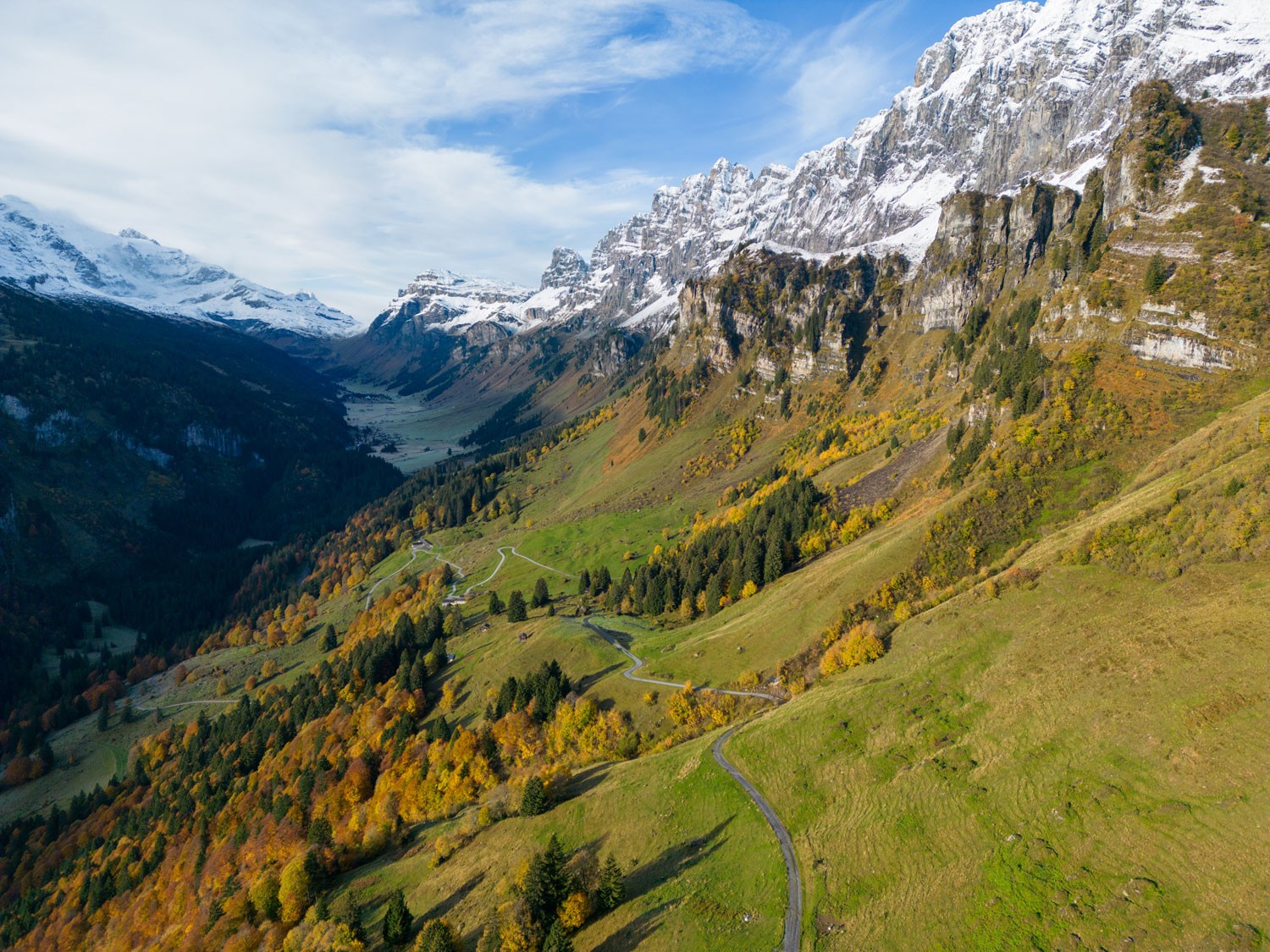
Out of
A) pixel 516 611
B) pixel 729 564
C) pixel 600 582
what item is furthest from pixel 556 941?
pixel 600 582

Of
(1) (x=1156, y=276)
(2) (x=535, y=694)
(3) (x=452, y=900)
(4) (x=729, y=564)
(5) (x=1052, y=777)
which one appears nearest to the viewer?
(5) (x=1052, y=777)

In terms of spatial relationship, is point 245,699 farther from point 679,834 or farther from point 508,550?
point 679,834

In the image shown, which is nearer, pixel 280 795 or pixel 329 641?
pixel 280 795

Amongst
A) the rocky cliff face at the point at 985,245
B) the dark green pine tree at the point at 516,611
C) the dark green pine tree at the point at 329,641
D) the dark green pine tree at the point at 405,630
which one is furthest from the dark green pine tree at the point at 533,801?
the rocky cliff face at the point at 985,245

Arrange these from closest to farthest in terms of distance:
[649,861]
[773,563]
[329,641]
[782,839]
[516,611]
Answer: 1. [782,839]
2. [649,861]
3. [773,563]
4. [516,611]
5. [329,641]

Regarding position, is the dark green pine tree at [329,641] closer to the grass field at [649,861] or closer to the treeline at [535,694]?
the treeline at [535,694]

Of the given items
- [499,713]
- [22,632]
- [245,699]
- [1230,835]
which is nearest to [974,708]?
[1230,835]

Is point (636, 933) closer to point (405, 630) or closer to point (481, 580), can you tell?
point (405, 630)

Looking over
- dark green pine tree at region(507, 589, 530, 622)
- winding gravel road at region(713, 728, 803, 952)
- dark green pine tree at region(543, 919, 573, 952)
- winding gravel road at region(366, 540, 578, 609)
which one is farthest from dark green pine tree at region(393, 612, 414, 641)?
dark green pine tree at region(543, 919, 573, 952)

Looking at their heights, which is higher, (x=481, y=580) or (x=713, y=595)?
(x=713, y=595)
